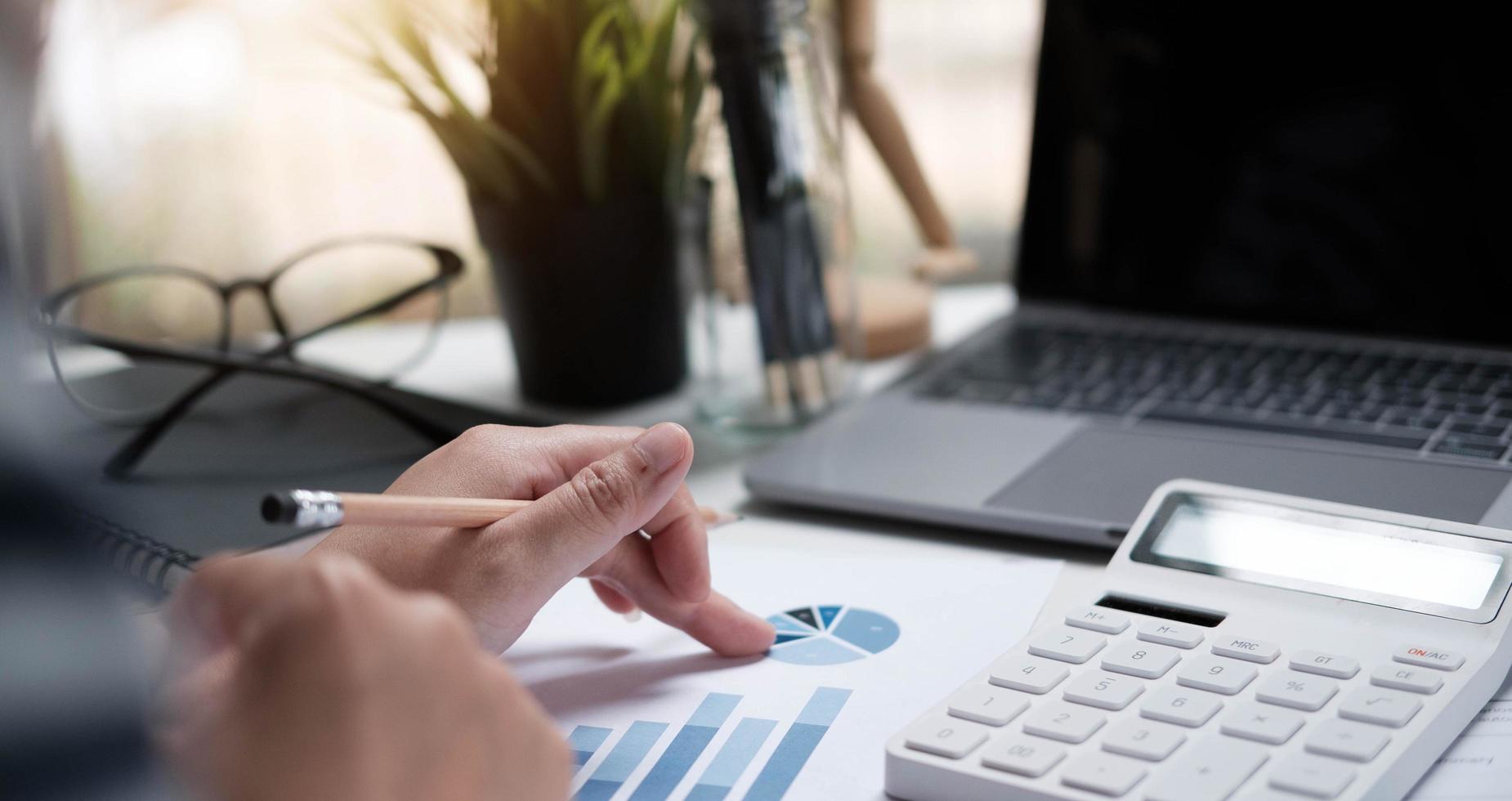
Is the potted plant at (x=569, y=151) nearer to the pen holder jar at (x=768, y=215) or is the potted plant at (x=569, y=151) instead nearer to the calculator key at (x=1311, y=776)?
the pen holder jar at (x=768, y=215)

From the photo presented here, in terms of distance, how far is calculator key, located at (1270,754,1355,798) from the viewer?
1.10ft

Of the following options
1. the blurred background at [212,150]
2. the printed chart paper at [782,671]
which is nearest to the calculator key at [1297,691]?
the printed chart paper at [782,671]

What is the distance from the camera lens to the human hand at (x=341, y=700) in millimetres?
306

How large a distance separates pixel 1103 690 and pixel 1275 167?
0.50m

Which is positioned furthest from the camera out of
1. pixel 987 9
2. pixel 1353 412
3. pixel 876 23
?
pixel 987 9

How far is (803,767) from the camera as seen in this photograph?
409 mm

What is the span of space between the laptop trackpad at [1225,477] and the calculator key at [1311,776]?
0.65 feet

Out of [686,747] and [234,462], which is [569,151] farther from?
[686,747]

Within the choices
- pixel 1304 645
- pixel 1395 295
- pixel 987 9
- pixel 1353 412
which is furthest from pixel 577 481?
pixel 987 9

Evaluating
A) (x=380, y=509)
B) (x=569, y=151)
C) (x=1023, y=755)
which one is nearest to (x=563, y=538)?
(x=380, y=509)

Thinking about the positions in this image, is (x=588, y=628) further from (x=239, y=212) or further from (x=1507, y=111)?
(x=239, y=212)

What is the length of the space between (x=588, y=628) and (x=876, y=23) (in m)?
0.58

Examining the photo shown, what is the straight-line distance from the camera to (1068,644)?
0.42m

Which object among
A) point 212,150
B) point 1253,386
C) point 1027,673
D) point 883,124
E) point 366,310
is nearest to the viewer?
point 1027,673
